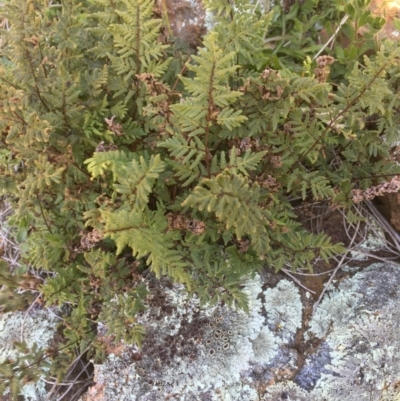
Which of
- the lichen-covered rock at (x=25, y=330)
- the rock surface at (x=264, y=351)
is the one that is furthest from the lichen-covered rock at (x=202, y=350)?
the lichen-covered rock at (x=25, y=330)

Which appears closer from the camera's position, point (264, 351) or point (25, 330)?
point (264, 351)

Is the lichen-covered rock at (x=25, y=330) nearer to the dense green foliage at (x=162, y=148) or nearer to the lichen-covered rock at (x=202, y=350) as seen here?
the dense green foliage at (x=162, y=148)

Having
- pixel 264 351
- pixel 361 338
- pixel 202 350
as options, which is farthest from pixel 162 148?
pixel 361 338

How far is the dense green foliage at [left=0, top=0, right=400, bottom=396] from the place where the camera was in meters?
1.98

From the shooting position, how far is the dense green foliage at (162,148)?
6.50 ft

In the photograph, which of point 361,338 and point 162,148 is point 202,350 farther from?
point 162,148

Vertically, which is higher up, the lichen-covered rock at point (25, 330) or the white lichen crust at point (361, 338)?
the white lichen crust at point (361, 338)

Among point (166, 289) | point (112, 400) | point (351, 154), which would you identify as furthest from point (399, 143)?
point (112, 400)

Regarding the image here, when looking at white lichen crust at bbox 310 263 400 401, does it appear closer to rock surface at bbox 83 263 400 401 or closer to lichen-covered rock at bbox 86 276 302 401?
rock surface at bbox 83 263 400 401

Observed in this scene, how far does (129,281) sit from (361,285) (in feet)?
4.19

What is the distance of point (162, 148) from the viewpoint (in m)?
2.41

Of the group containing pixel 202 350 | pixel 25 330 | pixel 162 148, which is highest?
pixel 162 148

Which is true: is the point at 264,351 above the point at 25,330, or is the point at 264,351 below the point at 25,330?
above

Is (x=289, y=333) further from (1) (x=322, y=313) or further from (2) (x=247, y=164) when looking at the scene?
(2) (x=247, y=164)
